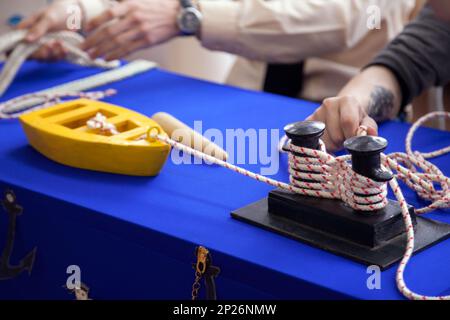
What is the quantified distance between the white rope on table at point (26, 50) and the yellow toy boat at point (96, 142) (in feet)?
1.00

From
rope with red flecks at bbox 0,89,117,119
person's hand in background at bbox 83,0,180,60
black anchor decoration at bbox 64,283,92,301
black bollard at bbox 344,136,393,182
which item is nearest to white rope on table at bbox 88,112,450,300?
black bollard at bbox 344,136,393,182

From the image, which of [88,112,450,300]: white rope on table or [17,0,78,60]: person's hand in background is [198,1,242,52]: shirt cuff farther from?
[88,112,450,300]: white rope on table

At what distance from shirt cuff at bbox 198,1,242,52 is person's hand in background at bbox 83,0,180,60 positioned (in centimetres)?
5

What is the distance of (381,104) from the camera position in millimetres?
1058

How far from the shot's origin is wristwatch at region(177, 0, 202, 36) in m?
1.35

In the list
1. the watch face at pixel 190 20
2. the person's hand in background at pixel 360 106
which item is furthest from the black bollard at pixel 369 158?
the watch face at pixel 190 20

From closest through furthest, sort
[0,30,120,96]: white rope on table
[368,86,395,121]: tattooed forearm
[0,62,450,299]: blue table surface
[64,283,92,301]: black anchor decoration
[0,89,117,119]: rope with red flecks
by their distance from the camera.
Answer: [0,62,450,299]: blue table surface
[64,283,92,301]: black anchor decoration
[368,86,395,121]: tattooed forearm
[0,89,117,119]: rope with red flecks
[0,30,120,96]: white rope on table

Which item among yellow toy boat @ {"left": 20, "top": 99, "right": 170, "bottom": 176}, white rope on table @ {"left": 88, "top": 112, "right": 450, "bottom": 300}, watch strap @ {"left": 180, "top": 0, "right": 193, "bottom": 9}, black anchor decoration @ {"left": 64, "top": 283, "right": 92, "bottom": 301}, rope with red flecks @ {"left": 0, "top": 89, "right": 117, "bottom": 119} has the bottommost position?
black anchor decoration @ {"left": 64, "top": 283, "right": 92, "bottom": 301}

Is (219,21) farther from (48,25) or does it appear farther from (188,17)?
(48,25)

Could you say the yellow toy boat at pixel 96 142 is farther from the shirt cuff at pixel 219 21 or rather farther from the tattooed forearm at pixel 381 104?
the shirt cuff at pixel 219 21
